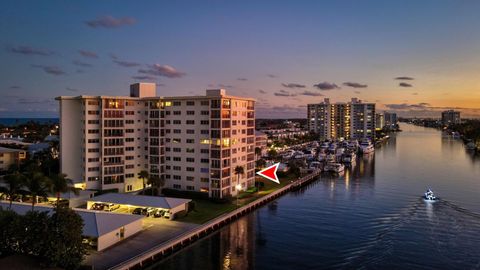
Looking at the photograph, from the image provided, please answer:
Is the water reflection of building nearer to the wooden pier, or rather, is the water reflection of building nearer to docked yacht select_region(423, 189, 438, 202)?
the wooden pier

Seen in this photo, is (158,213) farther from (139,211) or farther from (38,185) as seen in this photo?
(38,185)

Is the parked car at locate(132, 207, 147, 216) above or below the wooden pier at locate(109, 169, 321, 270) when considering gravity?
above

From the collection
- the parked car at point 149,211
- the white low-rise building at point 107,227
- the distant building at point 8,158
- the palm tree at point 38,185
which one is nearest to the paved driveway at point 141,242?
the white low-rise building at point 107,227

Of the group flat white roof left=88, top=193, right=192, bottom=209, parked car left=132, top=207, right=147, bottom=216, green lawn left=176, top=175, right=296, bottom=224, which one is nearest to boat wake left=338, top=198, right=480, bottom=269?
green lawn left=176, top=175, right=296, bottom=224

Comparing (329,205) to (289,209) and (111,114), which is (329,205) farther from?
(111,114)

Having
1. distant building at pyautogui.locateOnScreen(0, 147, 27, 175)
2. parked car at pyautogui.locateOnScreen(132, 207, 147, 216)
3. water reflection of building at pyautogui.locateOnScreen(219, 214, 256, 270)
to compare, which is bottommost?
water reflection of building at pyautogui.locateOnScreen(219, 214, 256, 270)

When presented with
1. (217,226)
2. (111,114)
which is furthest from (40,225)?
(111,114)
